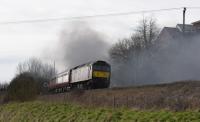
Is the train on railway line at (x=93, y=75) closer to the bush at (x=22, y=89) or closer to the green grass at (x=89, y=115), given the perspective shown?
the bush at (x=22, y=89)

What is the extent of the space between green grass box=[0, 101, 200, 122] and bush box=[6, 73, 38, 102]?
7077 millimetres

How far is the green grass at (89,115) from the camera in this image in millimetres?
13539

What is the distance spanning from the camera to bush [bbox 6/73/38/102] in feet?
121

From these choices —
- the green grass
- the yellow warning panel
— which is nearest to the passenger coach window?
the yellow warning panel

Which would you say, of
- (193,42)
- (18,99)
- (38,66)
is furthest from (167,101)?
(38,66)

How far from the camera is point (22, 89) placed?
3725cm

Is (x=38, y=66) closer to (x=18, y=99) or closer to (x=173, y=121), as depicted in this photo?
(x=18, y=99)

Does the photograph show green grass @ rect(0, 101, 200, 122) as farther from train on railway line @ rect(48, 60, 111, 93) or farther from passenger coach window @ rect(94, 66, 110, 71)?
passenger coach window @ rect(94, 66, 110, 71)

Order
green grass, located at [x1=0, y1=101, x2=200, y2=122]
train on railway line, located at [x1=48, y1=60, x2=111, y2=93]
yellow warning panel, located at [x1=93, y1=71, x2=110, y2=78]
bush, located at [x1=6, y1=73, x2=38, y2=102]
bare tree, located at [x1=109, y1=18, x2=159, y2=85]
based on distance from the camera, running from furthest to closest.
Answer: bare tree, located at [x1=109, y1=18, x2=159, y2=85], yellow warning panel, located at [x1=93, y1=71, x2=110, y2=78], train on railway line, located at [x1=48, y1=60, x2=111, y2=93], bush, located at [x1=6, y1=73, x2=38, y2=102], green grass, located at [x1=0, y1=101, x2=200, y2=122]

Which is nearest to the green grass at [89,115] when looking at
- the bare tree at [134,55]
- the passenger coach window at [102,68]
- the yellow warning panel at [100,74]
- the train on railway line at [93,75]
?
the train on railway line at [93,75]

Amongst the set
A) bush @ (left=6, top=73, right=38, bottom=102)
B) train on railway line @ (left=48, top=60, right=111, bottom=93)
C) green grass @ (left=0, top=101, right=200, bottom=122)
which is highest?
train on railway line @ (left=48, top=60, right=111, bottom=93)

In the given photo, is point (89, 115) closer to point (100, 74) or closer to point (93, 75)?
point (93, 75)

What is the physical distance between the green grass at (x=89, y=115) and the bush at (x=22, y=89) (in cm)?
708

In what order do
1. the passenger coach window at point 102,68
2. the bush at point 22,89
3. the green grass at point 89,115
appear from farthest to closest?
the passenger coach window at point 102,68, the bush at point 22,89, the green grass at point 89,115
